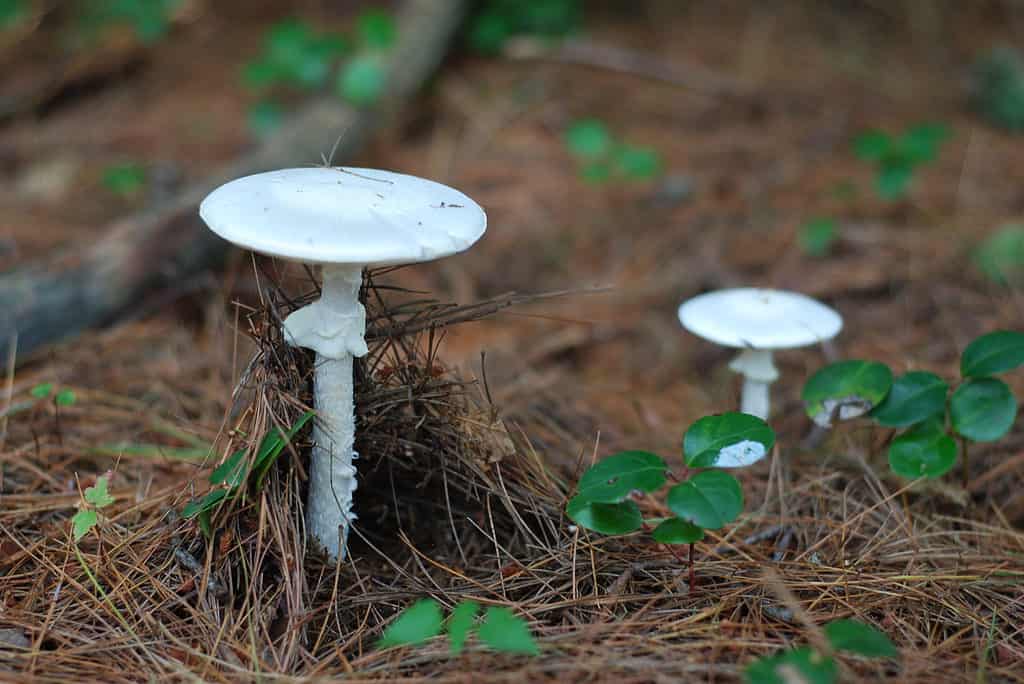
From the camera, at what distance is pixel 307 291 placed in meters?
2.68

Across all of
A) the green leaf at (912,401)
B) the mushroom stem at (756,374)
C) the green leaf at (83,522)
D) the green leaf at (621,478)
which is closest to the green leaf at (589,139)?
the mushroom stem at (756,374)

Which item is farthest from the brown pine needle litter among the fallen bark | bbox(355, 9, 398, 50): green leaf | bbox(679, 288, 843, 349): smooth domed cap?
bbox(355, 9, 398, 50): green leaf

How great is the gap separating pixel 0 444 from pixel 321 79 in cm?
344

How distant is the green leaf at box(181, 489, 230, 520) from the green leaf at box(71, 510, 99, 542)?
0.83ft

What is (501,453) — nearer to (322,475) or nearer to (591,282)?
(322,475)

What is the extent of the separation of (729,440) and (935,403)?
2.79ft

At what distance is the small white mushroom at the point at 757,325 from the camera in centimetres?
277

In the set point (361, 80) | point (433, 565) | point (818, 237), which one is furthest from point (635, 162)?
point (433, 565)

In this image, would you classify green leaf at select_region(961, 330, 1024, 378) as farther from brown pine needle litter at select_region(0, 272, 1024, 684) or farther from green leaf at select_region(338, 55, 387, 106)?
green leaf at select_region(338, 55, 387, 106)

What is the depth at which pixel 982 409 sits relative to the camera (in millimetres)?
2555

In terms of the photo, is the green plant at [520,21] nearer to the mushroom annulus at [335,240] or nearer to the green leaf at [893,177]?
the green leaf at [893,177]

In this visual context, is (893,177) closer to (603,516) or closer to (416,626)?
(603,516)

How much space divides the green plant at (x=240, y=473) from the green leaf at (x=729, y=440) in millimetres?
990

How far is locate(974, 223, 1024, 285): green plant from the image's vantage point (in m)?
4.18
